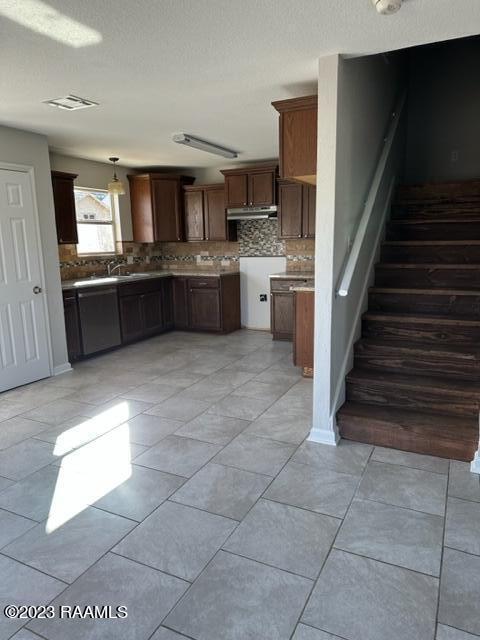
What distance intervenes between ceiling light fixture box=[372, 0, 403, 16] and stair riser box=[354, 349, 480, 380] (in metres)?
2.12

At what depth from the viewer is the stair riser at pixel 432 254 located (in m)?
3.68

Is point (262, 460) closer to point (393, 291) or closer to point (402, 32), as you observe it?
point (393, 291)

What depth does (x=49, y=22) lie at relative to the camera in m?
2.12

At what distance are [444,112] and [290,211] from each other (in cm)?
209

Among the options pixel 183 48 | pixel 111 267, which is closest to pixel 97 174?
pixel 111 267

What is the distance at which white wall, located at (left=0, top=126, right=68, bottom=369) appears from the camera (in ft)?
13.5

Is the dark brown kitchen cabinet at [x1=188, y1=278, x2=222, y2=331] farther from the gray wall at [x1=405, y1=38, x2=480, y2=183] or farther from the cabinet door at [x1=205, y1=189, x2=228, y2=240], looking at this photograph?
the gray wall at [x1=405, y1=38, x2=480, y2=183]

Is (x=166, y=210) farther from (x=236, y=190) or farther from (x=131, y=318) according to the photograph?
(x=131, y=318)

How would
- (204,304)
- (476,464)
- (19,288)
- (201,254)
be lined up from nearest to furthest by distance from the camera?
(476,464), (19,288), (204,304), (201,254)

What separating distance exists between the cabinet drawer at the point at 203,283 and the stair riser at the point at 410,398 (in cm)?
342

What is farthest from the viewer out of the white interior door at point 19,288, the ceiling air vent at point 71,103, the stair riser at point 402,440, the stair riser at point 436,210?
the stair riser at point 436,210

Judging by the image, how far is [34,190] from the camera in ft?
14.1

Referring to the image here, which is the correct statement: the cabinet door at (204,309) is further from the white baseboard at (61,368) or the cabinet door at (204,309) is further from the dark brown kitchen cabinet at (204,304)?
the white baseboard at (61,368)

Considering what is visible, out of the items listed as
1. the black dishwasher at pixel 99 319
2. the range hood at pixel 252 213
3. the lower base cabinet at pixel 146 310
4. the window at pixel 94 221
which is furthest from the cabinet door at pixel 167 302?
the range hood at pixel 252 213
